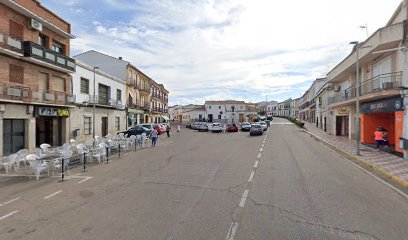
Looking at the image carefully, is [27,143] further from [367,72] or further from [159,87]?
[159,87]

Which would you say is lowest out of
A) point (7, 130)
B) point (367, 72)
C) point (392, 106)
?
point (7, 130)

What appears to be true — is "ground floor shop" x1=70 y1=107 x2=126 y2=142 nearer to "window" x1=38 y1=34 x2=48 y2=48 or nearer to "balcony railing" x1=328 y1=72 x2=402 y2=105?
"window" x1=38 y1=34 x2=48 y2=48

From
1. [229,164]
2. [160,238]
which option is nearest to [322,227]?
[160,238]

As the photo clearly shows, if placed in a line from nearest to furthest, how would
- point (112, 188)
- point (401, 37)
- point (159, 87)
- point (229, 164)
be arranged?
point (112, 188) < point (229, 164) < point (401, 37) < point (159, 87)

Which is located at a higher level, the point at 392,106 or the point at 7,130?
the point at 392,106

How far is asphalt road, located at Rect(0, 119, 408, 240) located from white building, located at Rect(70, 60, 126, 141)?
45.6 feet

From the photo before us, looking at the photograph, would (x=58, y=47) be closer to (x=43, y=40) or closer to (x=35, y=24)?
(x=43, y=40)

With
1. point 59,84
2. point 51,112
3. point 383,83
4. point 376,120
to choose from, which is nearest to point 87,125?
point 59,84

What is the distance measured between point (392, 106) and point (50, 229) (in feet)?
56.5

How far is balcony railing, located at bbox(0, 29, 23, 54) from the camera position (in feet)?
45.7

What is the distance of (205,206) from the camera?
5.93 meters

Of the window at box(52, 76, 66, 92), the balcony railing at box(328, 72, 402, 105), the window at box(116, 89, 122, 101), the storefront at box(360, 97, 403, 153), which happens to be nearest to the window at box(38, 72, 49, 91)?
the window at box(52, 76, 66, 92)

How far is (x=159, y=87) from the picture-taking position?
57.2 metres

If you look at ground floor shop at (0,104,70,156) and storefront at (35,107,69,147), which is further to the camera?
storefront at (35,107,69,147)
